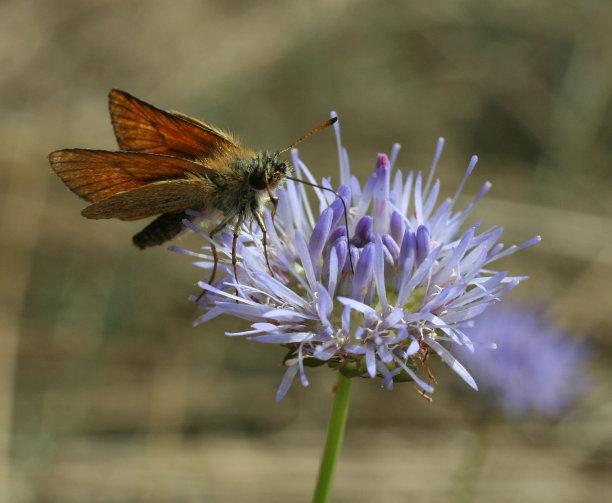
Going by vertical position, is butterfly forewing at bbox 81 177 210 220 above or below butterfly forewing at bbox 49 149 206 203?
below

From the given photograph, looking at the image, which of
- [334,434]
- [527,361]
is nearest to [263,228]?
[334,434]

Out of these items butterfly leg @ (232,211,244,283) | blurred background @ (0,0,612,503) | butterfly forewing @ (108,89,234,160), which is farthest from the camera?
blurred background @ (0,0,612,503)

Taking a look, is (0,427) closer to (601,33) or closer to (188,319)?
(188,319)

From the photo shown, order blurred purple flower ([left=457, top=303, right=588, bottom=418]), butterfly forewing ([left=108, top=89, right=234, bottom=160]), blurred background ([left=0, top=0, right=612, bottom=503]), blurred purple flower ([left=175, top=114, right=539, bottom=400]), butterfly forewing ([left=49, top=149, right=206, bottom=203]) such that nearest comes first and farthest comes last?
blurred purple flower ([left=175, top=114, right=539, bottom=400]) → butterfly forewing ([left=49, top=149, right=206, bottom=203]) → butterfly forewing ([left=108, top=89, right=234, bottom=160]) → blurred purple flower ([left=457, top=303, right=588, bottom=418]) → blurred background ([left=0, top=0, right=612, bottom=503])

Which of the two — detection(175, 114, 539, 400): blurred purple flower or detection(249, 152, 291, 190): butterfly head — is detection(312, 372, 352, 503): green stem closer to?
detection(175, 114, 539, 400): blurred purple flower

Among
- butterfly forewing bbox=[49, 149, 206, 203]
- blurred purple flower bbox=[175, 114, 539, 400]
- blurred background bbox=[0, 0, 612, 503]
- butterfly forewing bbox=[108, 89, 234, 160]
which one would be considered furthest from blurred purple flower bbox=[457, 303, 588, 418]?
butterfly forewing bbox=[49, 149, 206, 203]

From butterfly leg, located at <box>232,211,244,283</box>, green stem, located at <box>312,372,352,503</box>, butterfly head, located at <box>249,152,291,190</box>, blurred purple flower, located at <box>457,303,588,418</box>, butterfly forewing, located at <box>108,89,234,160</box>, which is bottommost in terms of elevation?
green stem, located at <box>312,372,352,503</box>

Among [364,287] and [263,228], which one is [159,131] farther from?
[364,287]

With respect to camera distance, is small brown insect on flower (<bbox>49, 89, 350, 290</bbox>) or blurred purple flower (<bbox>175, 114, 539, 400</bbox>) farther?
small brown insect on flower (<bbox>49, 89, 350, 290</bbox>)
